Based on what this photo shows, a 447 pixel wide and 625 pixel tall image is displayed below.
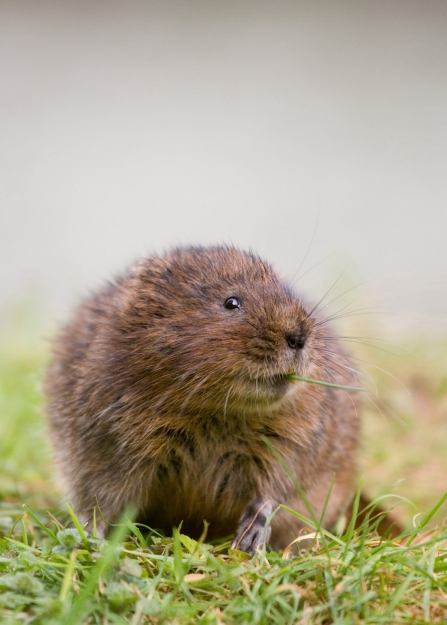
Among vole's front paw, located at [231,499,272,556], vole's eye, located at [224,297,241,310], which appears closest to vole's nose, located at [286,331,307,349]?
vole's eye, located at [224,297,241,310]

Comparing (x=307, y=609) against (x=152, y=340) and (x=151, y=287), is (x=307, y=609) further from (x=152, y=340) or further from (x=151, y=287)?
(x=151, y=287)

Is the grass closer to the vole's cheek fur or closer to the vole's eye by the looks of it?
the vole's cheek fur

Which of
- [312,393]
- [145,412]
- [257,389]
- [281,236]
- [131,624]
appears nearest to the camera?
[131,624]

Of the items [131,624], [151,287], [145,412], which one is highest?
[151,287]

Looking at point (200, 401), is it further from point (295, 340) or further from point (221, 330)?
point (295, 340)

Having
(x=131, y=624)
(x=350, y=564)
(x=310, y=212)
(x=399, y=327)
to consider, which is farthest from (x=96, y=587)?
(x=310, y=212)

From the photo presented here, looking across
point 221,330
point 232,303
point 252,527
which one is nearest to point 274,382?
point 221,330

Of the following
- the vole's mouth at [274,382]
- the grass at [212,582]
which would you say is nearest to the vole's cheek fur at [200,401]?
the vole's mouth at [274,382]

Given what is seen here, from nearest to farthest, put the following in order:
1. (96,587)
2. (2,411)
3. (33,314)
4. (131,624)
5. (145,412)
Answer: (131,624)
(96,587)
(145,412)
(2,411)
(33,314)
